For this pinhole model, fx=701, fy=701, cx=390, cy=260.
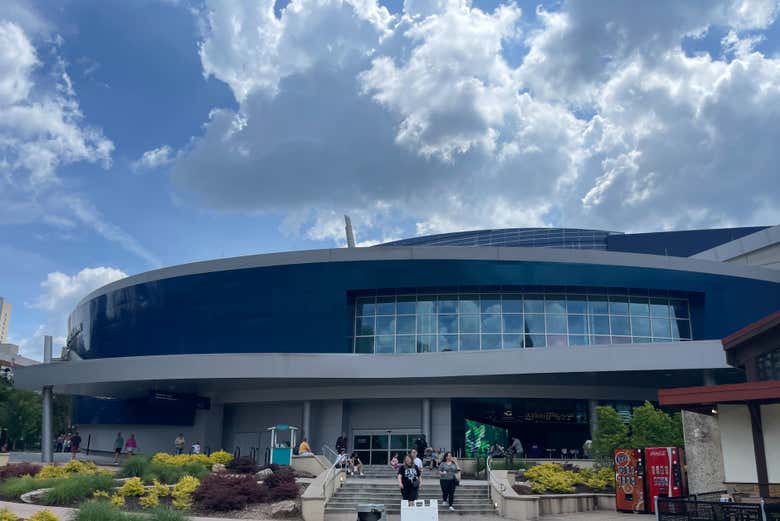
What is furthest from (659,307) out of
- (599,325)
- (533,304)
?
(533,304)

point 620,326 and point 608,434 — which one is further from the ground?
point 620,326

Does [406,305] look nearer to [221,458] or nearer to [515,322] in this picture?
[515,322]

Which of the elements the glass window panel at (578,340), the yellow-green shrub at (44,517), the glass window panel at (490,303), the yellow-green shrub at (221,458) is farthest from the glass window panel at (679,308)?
the yellow-green shrub at (44,517)

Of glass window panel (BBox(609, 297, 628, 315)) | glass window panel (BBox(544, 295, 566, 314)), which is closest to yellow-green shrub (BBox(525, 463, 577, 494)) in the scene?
glass window panel (BBox(544, 295, 566, 314))

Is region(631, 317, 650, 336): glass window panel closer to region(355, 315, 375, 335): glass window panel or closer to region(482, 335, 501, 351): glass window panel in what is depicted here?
region(482, 335, 501, 351): glass window panel

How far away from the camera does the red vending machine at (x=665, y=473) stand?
1861 cm

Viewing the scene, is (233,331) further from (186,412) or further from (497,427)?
(497,427)

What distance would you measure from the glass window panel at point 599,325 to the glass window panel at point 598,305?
28cm

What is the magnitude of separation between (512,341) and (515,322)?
1.07 metres

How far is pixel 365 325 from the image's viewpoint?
39.1 meters

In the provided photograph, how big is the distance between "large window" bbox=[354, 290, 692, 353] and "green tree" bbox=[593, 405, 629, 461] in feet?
44.8

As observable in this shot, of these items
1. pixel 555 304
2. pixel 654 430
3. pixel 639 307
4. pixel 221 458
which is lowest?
pixel 221 458

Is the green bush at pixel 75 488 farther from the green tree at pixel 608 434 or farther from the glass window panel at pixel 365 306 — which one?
the glass window panel at pixel 365 306

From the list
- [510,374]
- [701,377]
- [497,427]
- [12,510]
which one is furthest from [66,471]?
[701,377]
